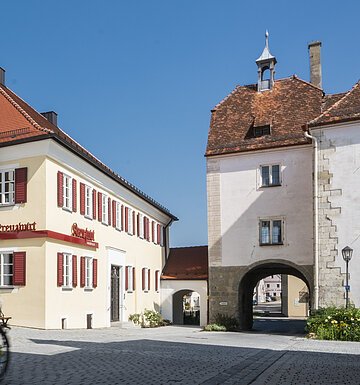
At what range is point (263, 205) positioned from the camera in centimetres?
3050

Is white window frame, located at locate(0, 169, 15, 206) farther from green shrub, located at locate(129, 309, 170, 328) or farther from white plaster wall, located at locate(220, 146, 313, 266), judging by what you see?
green shrub, located at locate(129, 309, 170, 328)

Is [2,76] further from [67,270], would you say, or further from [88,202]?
[67,270]

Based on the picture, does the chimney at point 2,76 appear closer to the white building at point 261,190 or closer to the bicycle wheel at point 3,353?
the white building at point 261,190

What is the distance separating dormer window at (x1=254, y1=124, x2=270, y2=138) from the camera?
3128 centimetres

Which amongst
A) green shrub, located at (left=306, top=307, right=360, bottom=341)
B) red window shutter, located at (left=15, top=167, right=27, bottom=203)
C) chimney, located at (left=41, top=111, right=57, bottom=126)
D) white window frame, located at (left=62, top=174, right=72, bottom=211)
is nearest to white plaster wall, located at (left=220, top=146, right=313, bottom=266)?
green shrub, located at (left=306, top=307, right=360, bottom=341)

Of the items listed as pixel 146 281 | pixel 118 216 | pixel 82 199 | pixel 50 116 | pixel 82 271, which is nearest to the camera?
pixel 82 271

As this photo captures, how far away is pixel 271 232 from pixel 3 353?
23154mm

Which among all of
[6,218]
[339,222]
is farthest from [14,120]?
[339,222]

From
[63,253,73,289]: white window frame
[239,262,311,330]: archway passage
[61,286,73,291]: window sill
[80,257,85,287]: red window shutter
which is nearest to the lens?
[61,286,73,291]: window sill

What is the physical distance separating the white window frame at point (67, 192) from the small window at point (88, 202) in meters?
2.13

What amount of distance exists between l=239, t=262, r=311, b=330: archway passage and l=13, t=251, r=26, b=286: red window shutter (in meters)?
12.2

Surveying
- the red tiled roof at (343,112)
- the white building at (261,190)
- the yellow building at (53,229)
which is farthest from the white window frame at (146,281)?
the red tiled roof at (343,112)

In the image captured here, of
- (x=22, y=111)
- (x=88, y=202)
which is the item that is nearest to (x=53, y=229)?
(x=88, y=202)

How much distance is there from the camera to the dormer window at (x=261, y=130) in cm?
3128
